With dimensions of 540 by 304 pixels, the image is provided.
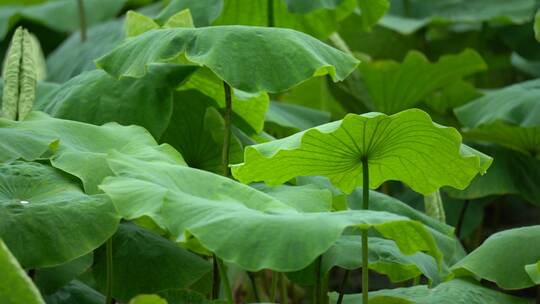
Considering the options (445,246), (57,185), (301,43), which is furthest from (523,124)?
(57,185)

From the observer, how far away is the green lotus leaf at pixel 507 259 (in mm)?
1454

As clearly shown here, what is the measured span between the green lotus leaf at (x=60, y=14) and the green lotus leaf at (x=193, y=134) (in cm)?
161

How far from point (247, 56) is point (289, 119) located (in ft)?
2.22

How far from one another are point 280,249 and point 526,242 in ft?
1.90

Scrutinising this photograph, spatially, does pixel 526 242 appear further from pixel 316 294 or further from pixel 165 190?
pixel 165 190

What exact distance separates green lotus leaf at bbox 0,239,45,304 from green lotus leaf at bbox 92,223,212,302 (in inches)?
15.9

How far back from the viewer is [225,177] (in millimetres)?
1303

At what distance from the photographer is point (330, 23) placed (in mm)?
2258

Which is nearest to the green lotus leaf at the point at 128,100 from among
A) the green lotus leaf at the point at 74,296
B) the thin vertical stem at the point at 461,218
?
the green lotus leaf at the point at 74,296

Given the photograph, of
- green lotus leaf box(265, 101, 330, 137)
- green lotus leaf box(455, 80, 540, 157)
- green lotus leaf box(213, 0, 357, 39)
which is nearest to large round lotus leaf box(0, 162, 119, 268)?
green lotus leaf box(265, 101, 330, 137)

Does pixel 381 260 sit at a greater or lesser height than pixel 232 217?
lesser

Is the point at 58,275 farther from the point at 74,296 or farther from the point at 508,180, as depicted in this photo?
the point at 508,180

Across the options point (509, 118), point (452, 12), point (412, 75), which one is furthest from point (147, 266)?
point (452, 12)

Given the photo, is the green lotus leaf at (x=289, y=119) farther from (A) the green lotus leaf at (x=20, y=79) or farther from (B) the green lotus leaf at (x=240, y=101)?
(A) the green lotus leaf at (x=20, y=79)
